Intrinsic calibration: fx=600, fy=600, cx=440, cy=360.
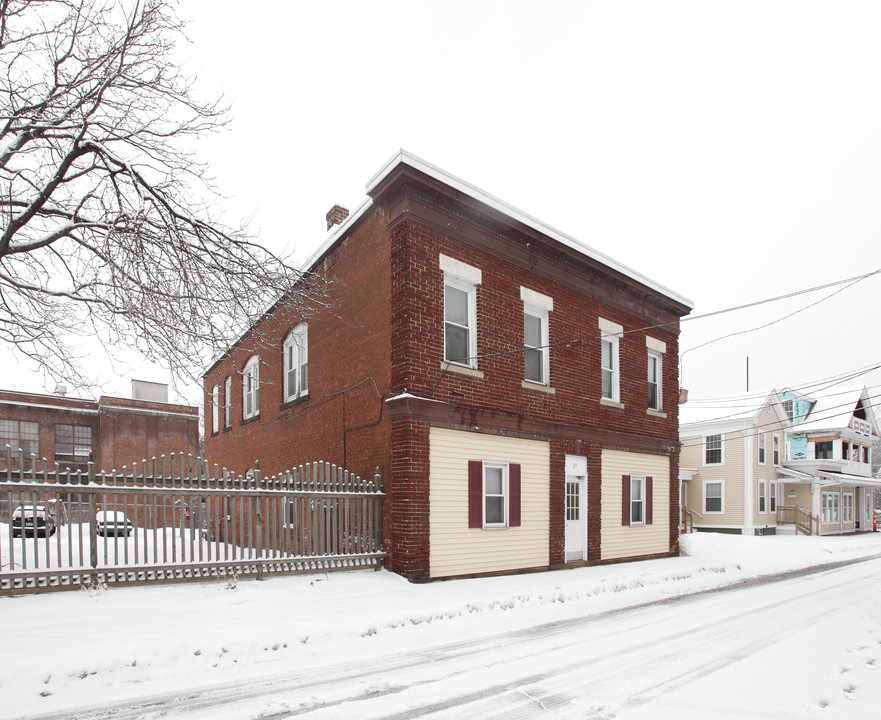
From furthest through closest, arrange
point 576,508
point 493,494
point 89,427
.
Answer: point 89,427 < point 576,508 < point 493,494

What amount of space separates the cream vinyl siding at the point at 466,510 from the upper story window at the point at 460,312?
1681 mm

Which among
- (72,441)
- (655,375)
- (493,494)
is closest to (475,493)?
(493,494)

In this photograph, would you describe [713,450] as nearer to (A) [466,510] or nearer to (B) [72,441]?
(A) [466,510]

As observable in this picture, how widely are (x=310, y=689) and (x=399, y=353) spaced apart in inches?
268

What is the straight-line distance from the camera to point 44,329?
1024 cm

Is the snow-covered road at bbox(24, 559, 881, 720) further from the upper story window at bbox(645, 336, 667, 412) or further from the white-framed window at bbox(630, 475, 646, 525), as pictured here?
the upper story window at bbox(645, 336, 667, 412)

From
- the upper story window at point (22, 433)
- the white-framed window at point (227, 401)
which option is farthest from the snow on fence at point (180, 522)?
the upper story window at point (22, 433)

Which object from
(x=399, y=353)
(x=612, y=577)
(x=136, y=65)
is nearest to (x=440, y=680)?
(x=399, y=353)

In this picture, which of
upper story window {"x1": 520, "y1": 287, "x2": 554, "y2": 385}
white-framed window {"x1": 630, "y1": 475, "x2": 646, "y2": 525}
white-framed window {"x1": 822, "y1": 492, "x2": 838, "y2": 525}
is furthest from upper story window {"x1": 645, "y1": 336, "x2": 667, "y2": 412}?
white-framed window {"x1": 822, "y1": 492, "x2": 838, "y2": 525}

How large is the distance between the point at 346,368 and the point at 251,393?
28.7 feet

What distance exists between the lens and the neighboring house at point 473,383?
11711mm

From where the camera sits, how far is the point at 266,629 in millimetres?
7340

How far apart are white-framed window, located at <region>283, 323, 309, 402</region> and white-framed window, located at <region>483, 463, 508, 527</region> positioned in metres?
5.88

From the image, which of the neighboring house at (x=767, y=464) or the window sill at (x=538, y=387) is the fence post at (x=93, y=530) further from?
the neighboring house at (x=767, y=464)
